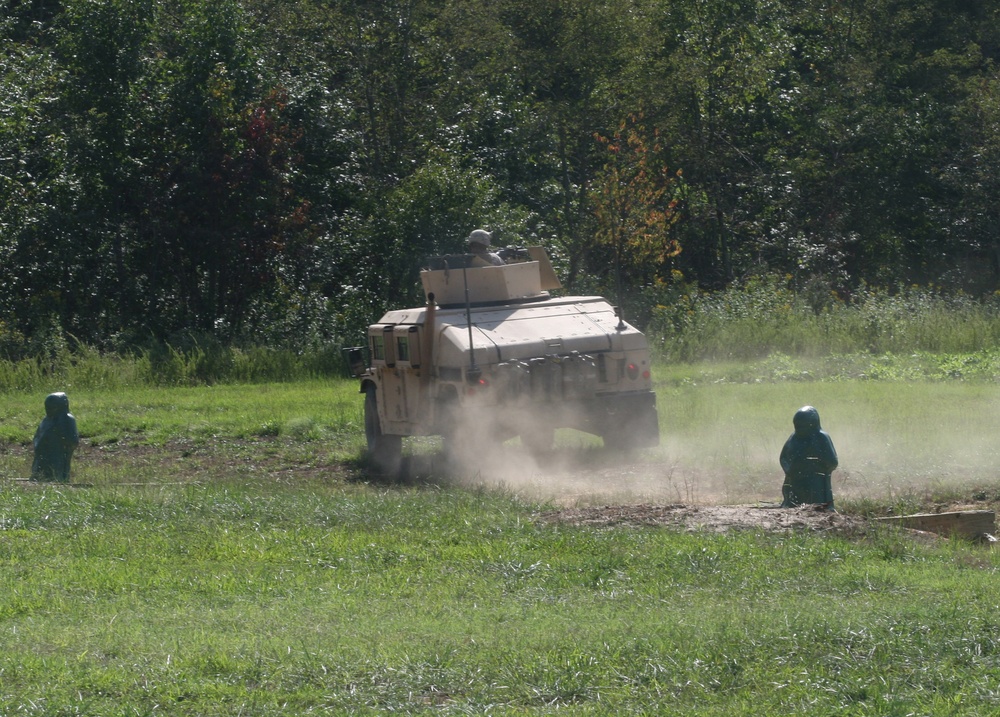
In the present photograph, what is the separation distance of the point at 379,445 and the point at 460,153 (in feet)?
45.5

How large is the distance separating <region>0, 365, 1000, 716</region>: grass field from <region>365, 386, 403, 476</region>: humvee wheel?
1.72 ft

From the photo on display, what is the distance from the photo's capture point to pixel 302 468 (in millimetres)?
14602

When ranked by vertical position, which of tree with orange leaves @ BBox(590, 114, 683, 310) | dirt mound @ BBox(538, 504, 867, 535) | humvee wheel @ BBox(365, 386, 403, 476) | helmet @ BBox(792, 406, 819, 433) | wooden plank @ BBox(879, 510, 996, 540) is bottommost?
wooden plank @ BBox(879, 510, 996, 540)

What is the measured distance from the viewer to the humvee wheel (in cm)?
1461

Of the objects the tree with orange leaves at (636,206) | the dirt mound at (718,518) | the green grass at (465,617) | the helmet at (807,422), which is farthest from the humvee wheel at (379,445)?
the tree with orange leaves at (636,206)

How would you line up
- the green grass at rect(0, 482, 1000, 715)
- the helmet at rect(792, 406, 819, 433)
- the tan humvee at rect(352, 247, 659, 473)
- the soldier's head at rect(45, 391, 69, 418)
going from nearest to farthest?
the green grass at rect(0, 482, 1000, 715) < the helmet at rect(792, 406, 819, 433) < the tan humvee at rect(352, 247, 659, 473) < the soldier's head at rect(45, 391, 69, 418)

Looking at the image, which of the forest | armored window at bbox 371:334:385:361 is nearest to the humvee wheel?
armored window at bbox 371:334:385:361

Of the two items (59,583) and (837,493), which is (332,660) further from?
(837,493)

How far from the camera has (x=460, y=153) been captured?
90.6ft

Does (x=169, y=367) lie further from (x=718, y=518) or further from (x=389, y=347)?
(x=718, y=518)

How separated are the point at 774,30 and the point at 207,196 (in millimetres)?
12826

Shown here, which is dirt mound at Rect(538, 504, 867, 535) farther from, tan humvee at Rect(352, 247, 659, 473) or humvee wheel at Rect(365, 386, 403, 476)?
humvee wheel at Rect(365, 386, 403, 476)

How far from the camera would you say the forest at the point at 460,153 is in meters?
25.5

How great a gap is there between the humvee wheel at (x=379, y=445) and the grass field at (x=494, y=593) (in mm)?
523
